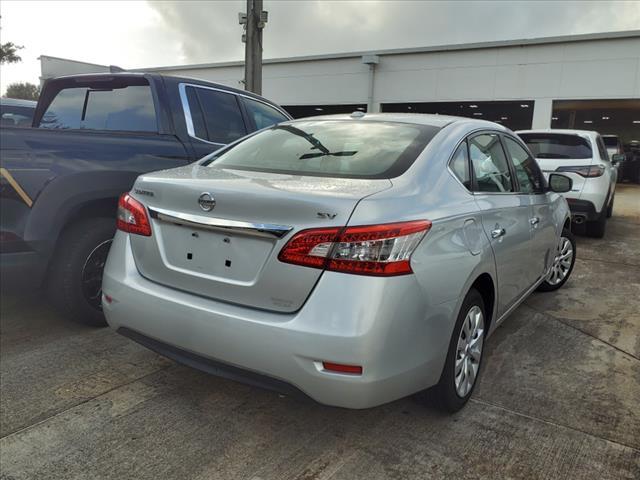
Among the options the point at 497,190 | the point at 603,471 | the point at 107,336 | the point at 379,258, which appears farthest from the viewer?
the point at 107,336

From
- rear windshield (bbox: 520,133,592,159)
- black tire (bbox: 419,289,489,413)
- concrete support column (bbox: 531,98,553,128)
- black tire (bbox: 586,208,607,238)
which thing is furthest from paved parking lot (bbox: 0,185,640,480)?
concrete support column (bbox: 531,98,553,128)

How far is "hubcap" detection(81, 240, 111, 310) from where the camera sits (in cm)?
353

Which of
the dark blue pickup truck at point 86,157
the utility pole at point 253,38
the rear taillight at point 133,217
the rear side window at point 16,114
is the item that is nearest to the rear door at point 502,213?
the rear taillight at point 133,217

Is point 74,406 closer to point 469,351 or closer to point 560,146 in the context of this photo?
point 469,351

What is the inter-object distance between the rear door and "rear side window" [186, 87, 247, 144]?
223 cm

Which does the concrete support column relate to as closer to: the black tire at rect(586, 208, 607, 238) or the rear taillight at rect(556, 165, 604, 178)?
the black tire at rect(586, 208, 607, 238)

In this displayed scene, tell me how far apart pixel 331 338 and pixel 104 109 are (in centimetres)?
327

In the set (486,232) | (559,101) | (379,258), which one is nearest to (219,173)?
(379,258)

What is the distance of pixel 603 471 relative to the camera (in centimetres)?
228

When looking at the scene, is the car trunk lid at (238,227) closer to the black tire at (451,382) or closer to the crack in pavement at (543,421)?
the black tire at (451,382)

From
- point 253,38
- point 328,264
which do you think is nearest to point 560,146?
point 328,264

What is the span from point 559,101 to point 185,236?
19187 millimetres

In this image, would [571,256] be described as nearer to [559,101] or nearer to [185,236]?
[185,236]

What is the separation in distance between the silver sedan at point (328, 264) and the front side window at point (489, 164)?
19mm
